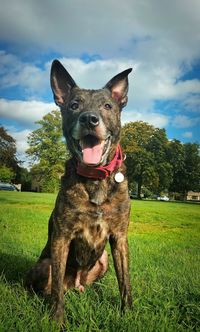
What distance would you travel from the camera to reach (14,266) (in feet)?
17.6

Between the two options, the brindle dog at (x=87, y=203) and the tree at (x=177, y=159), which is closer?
the brindle dog at (x=87, y=203)

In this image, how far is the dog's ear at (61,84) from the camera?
4.25 meters

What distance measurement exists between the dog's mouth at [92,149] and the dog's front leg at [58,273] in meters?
0.88

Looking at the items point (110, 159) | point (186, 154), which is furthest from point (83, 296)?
point (186, 154)

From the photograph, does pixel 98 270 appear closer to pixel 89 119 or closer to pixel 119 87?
pixel 89 119

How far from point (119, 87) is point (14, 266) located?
3.28 metres

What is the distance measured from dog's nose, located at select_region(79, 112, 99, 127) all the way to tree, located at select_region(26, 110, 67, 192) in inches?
1797

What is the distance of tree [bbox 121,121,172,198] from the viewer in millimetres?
52875

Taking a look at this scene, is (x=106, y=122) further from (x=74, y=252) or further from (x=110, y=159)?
(x=74, y=252)

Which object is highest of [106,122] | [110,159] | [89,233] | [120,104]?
[120,104]

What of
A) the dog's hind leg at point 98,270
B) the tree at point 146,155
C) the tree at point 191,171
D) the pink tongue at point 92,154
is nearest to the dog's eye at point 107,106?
the pink tongue at point 92,154

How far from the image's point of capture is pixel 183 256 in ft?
21.5

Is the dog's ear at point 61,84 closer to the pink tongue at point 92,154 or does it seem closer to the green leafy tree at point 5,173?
the pink tongue at point 92,154

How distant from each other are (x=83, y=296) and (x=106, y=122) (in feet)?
6.64
